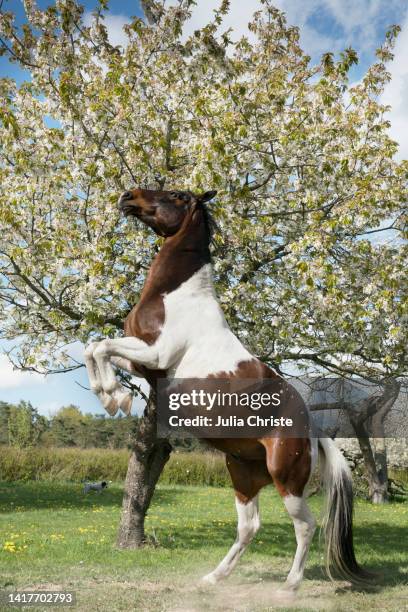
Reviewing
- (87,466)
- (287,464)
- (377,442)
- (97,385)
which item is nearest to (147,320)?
(97,385)

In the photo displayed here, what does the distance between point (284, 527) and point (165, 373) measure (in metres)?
10.9

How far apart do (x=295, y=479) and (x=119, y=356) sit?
5.69ft

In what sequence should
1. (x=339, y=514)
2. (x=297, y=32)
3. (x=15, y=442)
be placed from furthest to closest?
(x=15, y=442), (x=297, y=32), (x=339, y=514)

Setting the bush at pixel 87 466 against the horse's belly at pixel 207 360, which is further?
the bush at pixel 87 466

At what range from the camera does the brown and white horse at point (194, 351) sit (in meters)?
4.69

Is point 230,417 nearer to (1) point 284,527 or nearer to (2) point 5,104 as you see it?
(2) point 5,104

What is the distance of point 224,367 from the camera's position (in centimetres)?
484

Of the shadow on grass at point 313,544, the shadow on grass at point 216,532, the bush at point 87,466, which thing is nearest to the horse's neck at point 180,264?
the shadow on grass at point 313,544

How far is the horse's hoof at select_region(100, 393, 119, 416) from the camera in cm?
460

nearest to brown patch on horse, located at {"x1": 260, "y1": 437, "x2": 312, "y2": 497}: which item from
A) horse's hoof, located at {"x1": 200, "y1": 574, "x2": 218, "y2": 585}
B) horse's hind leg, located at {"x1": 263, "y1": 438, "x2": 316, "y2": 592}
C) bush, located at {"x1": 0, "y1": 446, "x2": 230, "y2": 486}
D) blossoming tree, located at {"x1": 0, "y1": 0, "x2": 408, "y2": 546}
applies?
horse's hind leg, located at {"x1": 263, "y1": 438, "x2": 316, "y2": 592}

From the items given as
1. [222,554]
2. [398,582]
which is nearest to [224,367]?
[398,582]

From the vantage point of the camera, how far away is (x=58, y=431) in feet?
103

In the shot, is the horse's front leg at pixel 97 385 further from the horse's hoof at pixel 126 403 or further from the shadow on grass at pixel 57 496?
the shadow on grass at pixel 57 496

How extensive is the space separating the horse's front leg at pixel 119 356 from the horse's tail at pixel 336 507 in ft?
6.14
